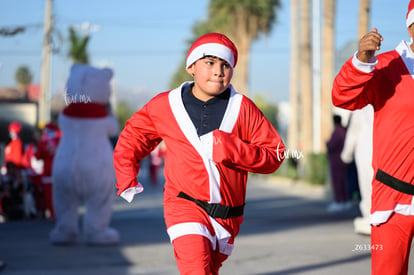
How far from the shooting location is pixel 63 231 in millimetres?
10219

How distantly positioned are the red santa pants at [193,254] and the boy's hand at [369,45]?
4.59 feet

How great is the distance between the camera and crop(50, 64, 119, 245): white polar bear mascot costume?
1005 cm

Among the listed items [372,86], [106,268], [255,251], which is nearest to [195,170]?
[372,86]

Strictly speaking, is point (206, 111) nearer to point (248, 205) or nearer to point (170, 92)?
point (170, 92)

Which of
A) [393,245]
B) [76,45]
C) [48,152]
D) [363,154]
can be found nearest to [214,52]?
[393,245]

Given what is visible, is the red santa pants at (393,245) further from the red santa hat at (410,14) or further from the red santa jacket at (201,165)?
the red santa hat at (410,14)

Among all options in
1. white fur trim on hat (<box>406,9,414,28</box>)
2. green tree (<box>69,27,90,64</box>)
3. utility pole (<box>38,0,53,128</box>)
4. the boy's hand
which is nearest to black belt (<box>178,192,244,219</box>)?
the boy's hand

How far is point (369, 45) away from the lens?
13.6ft

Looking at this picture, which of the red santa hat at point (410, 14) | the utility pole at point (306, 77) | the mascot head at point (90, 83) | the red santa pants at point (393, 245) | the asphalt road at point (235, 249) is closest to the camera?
the red santa pants at point (393, 245)

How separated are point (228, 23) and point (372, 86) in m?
41.7

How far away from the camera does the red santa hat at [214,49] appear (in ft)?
15.8

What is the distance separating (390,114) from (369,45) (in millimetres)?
521

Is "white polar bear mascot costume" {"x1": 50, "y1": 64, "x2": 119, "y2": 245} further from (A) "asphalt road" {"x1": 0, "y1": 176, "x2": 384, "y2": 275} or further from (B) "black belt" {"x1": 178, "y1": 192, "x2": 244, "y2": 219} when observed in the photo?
(B) "black belt" {"x1": 178, "y1": 192, "x2": 244, "y2": 219}

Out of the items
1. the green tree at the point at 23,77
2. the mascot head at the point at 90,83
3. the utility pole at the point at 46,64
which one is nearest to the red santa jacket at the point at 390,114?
the mascot head at the point at 90,83
